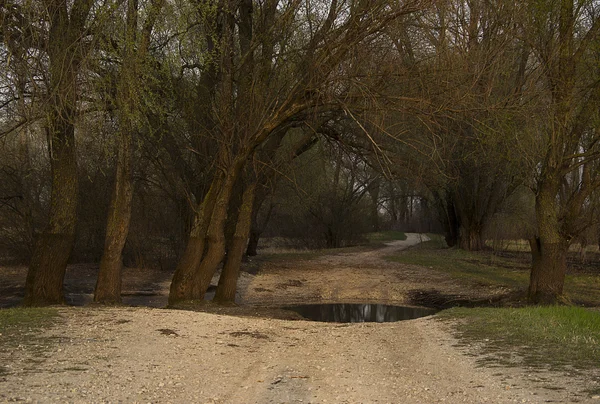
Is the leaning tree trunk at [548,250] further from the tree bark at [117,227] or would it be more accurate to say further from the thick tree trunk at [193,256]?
the tree bark at [117,227]

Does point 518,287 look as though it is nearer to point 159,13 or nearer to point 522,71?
point 522,71

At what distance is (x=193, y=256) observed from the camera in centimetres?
1645

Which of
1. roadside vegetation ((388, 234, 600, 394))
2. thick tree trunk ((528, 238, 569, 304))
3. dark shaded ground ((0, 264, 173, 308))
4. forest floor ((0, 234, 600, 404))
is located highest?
thick tree trunk ((528, 238, 569, 304))

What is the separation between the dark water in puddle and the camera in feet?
64.1

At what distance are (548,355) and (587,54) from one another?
35.1ft

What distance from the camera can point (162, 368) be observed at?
8258 mm

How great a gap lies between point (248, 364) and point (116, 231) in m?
7.25

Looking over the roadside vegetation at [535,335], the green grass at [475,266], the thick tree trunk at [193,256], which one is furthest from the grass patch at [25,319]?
the green grass at [475,266]

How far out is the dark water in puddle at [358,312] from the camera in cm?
1954

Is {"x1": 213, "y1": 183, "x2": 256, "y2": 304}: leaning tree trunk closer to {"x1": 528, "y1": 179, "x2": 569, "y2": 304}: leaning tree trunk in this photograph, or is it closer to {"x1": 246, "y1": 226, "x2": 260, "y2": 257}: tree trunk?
{"x1": 528, "y1": 179, "x2": 569, "y2": 304}: leaning tree trunk

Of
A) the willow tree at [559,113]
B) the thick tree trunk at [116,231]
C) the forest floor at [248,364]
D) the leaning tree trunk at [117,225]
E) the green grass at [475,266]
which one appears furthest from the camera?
the green grass at [475,266]

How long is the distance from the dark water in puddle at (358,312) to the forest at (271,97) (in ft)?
11.7

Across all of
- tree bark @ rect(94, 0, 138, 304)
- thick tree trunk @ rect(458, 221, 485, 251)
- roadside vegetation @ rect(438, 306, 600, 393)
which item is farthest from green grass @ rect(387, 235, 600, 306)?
tree bark @ rect(94, 0, 138, 304)

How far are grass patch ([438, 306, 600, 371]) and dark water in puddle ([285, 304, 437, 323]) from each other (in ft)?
20.3
